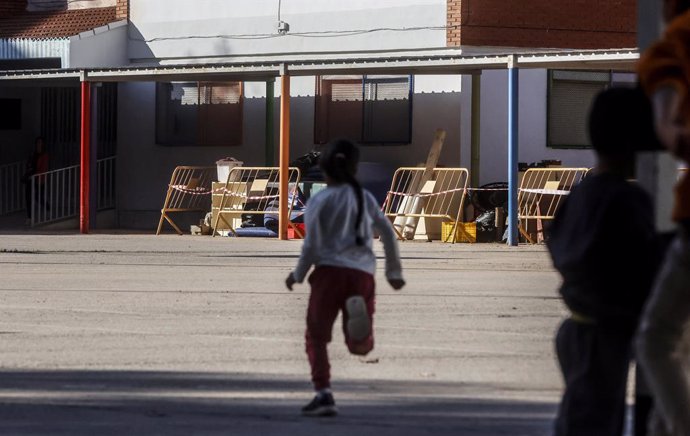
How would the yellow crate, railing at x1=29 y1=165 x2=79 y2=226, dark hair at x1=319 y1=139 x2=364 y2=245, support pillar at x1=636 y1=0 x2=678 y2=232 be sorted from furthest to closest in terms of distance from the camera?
1. railing at x1=29 y1=165 x2=79 y2=226
2. the yellow crate
3. dark hair at x1=319 y1=139 x2=364 y2=245
4. support pillar at x1=636 y1=0 x2=678 y2=232

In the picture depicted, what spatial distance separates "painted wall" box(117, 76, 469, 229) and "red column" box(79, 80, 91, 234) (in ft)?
11.5

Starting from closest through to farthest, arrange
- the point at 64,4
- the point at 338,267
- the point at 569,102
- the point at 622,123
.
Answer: the point at 622,123 < the point at 338,267 < the point at 569,102 < the point at 64,4

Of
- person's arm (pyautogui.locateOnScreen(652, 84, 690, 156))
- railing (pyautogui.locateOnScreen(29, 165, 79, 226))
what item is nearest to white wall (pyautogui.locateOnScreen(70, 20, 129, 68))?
railing (pyautogui.locateOnScreen(29, 165, 79, 226))

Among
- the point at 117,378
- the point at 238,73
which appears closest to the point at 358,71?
the point at 238,73

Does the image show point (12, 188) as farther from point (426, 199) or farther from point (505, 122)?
point (505, 122)

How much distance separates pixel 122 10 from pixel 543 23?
915 centimetres

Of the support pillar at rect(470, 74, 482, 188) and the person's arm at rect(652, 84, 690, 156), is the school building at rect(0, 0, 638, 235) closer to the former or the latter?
the support pillar at rect(470, 74, 482, 188)

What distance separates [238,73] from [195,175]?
13.7 feet

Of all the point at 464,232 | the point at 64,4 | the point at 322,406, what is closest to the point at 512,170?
the point at 464,232

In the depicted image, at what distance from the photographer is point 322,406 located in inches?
327

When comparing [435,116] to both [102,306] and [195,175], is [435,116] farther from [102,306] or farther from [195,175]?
[102,306]

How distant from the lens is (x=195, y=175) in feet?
110

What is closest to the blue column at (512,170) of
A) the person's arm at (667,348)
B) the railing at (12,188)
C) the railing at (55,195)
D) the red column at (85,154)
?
the red column at (85,154)

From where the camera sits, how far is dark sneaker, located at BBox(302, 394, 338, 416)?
27.2 ft
